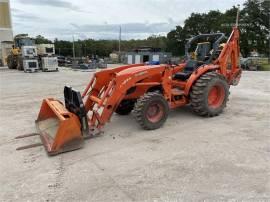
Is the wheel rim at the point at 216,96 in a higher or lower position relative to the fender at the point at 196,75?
lower

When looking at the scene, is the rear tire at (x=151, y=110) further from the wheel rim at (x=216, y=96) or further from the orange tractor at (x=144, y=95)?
the wheel rim at (x=216, y=96)

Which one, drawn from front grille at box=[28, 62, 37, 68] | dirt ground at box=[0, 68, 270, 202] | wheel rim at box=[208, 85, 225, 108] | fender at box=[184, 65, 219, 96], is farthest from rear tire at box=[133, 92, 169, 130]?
front grille at box=[28, 62, 37, 68]

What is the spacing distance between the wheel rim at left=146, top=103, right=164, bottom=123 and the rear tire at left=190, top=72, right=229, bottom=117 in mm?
962

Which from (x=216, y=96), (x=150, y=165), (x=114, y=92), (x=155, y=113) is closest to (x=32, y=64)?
(x=216, y=96)

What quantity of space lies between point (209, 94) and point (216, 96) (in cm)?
34

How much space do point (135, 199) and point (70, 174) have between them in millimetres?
1067

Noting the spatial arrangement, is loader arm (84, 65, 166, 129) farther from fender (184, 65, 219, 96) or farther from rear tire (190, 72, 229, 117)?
rear tire (190, 72, 229, 117)

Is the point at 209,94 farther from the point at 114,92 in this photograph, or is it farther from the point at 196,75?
the point at 114,92

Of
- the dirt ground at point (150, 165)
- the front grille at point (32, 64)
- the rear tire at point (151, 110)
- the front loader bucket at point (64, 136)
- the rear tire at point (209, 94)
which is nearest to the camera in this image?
the dirt ground at point (150, 165)

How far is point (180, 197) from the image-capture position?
3344 millimetres

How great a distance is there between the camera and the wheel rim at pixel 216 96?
6762 mm

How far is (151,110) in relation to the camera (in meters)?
5.72

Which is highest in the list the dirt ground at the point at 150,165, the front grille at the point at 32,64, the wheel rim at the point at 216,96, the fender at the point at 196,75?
the fender at the point at 196,75

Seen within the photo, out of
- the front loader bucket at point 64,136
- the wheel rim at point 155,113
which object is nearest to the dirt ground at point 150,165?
the front loader bucket at point 64,136
